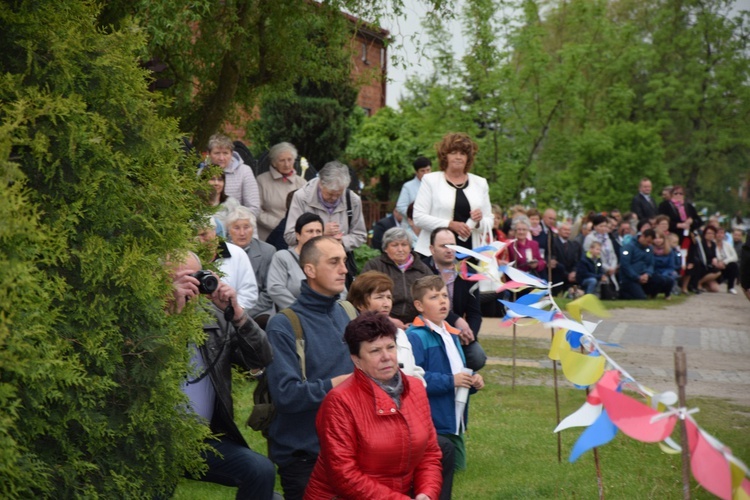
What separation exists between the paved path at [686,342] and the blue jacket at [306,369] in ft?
19.0

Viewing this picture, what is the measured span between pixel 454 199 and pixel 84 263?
6427mm

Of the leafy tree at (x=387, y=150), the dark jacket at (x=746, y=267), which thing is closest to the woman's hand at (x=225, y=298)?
the dark jacket at (x=746, y=267)

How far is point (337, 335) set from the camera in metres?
5.58

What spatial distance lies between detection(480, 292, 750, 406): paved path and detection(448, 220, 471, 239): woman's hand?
9.14 ft

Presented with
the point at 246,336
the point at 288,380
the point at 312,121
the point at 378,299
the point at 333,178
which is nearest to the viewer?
the point at 246,336

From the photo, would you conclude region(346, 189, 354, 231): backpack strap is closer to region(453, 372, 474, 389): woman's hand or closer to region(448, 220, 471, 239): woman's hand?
region(448, 220, 471, 239): woman's hand

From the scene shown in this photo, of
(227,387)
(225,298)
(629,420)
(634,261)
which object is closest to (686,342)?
(634,261)

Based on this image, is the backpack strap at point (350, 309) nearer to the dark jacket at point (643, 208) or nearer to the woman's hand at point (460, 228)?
the woman's hand at point (460, 228)

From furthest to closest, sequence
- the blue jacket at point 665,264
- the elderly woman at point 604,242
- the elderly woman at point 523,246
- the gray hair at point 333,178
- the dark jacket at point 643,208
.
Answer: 1. the dark jacket at point 643,208
2. the blue jacket at point 665,264
3. the elderly woman at point 604,242
4. the elderly woman at point 523,246
5. the gray hair at point 333,178

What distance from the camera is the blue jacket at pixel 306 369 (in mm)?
5203

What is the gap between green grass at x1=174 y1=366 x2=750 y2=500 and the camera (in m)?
6.59

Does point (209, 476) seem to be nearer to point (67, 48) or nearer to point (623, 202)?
point (67, 48)

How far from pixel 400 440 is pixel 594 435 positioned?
154 cm

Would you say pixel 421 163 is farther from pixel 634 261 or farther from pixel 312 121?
pixel 312 121
